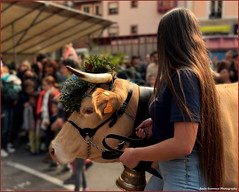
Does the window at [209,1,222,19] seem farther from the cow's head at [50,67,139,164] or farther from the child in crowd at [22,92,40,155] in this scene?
the cow's head at [50,67,139,164]

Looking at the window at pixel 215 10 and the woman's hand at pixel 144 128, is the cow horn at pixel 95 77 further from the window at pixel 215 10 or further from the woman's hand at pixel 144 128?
the window at pixel 215 10

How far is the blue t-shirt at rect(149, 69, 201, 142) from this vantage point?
50.9 inches

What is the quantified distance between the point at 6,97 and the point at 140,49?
1124cm

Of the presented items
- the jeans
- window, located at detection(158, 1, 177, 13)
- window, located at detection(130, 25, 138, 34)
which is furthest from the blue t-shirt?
window, located at detection(130, 25, 138, 34)

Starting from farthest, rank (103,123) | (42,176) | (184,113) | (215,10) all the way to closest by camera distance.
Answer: (215,10) → (42,176) → (103,123) → (184,113)

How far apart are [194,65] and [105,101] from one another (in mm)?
643

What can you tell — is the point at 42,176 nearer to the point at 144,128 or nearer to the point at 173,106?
the point at 144,128

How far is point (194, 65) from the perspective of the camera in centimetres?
138

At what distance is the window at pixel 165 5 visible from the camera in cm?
2274

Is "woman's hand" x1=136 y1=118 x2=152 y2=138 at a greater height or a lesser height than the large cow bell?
greater

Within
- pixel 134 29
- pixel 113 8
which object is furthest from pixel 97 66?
pixel 134 29

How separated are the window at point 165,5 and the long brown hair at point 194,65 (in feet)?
74.0

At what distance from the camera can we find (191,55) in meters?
1.41

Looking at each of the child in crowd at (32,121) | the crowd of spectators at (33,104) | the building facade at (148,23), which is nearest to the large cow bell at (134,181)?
the crowd of spectators at (33,104)
